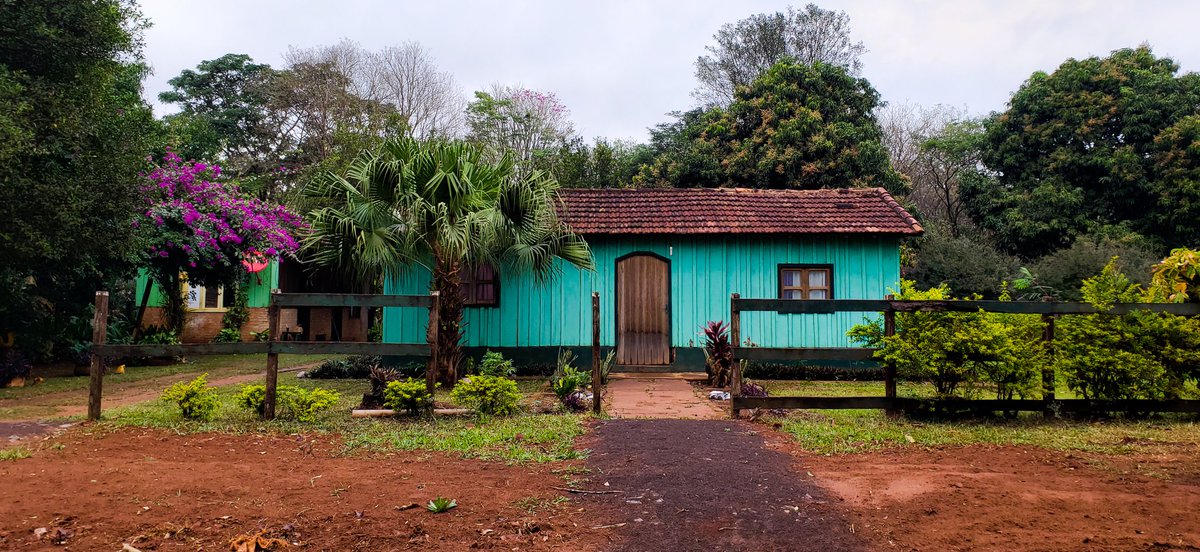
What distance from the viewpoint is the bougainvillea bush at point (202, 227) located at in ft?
48.1

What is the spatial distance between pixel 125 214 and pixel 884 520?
39.6 feet

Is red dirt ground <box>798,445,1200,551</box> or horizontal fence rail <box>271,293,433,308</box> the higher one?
horizontal fence rail <box>271,293,433,308</box>

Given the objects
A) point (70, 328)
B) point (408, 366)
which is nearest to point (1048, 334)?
point (408, 366)

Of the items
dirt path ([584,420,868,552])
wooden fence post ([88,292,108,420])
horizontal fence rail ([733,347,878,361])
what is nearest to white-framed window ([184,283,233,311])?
wooden fence post ([88,292,108,420])

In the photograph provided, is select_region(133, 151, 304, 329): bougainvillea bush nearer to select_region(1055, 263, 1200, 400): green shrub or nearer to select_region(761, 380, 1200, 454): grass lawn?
select_region(761, 380, 1200, 454): grass lawn

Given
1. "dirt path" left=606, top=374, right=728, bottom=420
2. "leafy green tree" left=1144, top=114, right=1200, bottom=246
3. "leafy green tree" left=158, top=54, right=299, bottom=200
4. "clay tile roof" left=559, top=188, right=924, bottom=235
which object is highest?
"leafy green tree" left=158, top=54, right=299, bottom=200

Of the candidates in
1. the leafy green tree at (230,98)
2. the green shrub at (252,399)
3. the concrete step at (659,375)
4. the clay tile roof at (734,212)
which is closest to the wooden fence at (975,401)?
the concrete step at (659,375)

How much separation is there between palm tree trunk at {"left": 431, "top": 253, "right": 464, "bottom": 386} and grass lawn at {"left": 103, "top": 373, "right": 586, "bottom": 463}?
1.96 m

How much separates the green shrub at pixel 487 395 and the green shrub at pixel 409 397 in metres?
0.32

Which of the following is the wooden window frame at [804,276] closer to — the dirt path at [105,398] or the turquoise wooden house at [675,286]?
the turquoise wooden house at [675,286]

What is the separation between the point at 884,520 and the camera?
4129mm

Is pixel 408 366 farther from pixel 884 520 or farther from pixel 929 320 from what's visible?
pixel 884 520

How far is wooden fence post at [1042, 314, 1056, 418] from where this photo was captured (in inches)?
293

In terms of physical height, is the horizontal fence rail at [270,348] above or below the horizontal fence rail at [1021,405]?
above
